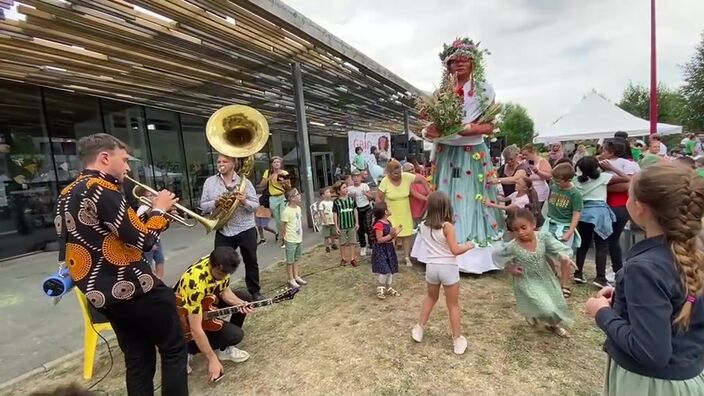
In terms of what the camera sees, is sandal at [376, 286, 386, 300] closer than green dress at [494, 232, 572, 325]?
No

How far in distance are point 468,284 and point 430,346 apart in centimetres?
161

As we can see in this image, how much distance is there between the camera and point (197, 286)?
9.50ft

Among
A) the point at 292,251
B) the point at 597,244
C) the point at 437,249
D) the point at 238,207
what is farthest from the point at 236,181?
the point at 597,244

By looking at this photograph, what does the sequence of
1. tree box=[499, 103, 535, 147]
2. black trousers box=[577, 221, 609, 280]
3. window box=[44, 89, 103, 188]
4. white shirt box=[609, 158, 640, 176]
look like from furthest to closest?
1. tree box=[499, 103, 535, 147]
2. window box=[44, 89, 103, 188]
3. white shirt box=[609, 158, 640, 176]
4. black trousers box=[577, 221, 609, 280]

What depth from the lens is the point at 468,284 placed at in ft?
15.5

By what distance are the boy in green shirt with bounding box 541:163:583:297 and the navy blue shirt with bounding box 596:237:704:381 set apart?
9.57ft

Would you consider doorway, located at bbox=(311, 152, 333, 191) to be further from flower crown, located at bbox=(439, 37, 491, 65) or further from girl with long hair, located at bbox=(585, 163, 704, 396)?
girl with long hair, located at bbox=(585, 163, 704, 396)

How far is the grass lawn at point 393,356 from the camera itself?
281 cm

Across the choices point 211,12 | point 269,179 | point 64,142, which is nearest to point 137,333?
point 211,12

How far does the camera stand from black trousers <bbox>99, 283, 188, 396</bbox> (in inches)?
88.4

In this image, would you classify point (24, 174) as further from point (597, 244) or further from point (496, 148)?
point (496, 148)

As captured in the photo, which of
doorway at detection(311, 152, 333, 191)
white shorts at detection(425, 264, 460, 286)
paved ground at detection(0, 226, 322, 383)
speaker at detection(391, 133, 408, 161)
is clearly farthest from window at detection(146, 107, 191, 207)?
white shorts at detection(425, 264, 460, 286)

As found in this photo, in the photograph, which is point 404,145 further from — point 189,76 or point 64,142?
point 64,142

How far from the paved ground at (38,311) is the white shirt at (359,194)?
1523 mm
